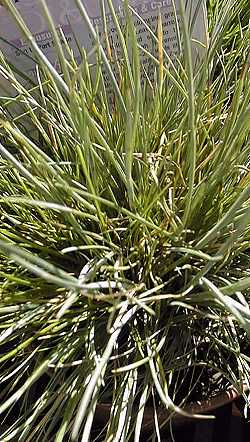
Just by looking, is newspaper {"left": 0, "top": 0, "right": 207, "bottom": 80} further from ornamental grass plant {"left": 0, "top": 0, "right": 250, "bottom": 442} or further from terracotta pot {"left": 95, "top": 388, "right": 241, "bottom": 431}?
terracotta pot {"left": 95, "top": 388, "right": 241, "bottom": 431}

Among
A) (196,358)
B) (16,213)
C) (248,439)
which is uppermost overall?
(16,213)

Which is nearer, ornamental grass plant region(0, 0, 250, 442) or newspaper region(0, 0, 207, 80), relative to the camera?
ornamental grass plant region(0, 0, 250, 442)

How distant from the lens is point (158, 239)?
423 millimetres

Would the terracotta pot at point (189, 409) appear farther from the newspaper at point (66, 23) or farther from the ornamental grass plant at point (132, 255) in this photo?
the newspaper at point (66, 23)

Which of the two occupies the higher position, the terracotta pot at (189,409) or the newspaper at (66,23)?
the newspaper at (66,23)

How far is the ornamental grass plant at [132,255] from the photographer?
0.39 m

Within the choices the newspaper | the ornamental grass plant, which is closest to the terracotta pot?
the ornamental grass plant

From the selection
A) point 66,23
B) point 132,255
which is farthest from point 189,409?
point 66,23

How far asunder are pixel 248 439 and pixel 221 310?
7.2 inches

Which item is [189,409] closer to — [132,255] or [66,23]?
[132,255]

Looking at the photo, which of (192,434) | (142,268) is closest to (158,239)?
(142,268)

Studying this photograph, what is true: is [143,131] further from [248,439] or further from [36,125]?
[248,439]

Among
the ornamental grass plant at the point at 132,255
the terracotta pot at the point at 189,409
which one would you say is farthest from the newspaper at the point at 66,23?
the terracotta pot at the point at 189,409

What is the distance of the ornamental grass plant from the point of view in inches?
15.5
